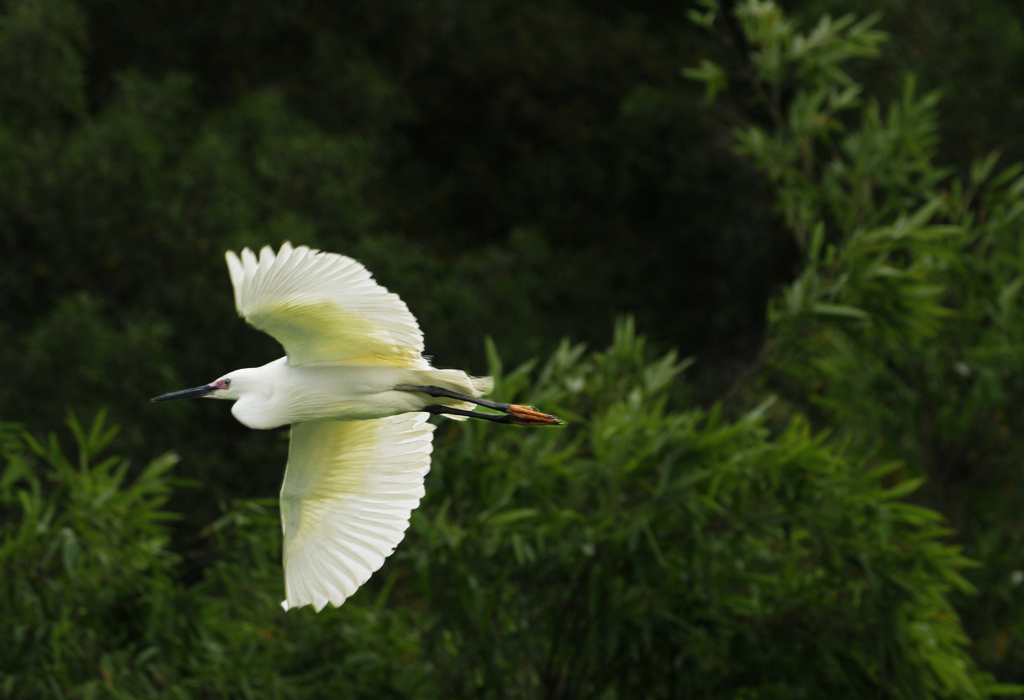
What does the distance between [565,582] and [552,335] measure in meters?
5.45

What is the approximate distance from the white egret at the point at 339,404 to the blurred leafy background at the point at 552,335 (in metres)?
1.34

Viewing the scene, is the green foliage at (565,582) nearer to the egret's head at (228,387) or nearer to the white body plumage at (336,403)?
the white body plumage at (336,403)

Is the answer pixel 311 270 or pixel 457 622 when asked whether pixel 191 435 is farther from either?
pixel 311 270

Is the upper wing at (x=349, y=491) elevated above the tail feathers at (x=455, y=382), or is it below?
below

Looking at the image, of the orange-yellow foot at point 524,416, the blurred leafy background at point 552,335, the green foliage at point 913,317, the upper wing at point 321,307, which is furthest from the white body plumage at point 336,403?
the green foliage at point 913,317

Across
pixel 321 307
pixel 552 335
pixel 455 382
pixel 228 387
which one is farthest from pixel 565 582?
pixel 552 335

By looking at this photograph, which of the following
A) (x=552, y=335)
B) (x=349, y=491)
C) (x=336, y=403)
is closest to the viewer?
(x=336, y=403)

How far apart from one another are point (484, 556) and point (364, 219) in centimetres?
504

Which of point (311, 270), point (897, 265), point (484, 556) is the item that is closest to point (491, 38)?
point (897, 265)

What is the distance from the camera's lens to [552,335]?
36.4ft

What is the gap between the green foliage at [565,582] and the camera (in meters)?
5.46

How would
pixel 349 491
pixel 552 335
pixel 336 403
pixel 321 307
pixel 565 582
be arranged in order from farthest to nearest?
pixel 552 335 < pixel 565 582 < pixel 349 491 < pixel 336 403 < pixel 321 307

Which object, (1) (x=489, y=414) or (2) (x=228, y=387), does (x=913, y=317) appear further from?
(2) (x=228, y=387)

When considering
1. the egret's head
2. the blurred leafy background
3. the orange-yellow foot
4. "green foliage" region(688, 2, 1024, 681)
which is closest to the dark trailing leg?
the orange-yellow foot
